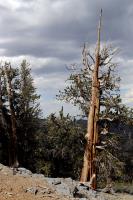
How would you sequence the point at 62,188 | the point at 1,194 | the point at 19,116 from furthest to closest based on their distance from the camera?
the point at 19,116
the point at 62,188
the point at 1,194

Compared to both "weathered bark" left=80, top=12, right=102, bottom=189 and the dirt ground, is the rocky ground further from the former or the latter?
"weathered bark" left=80, top=12, right=102, bottom=189

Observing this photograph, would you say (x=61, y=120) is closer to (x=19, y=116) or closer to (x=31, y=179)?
(x=31, y=179)

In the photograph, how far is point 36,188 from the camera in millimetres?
20344

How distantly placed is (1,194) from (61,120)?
1353 cm

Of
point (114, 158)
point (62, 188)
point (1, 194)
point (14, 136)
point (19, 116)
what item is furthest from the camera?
point (19, 116)

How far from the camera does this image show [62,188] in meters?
21.4

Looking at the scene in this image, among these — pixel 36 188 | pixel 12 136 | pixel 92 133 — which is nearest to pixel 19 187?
→ pixel 36 188

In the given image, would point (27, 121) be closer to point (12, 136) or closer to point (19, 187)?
point (12, 136)

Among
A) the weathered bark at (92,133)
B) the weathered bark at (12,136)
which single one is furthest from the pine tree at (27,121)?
the weathered bark at (92,133)

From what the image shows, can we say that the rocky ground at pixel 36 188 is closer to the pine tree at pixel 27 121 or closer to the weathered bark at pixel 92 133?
the weathered bark at pixel 92 133

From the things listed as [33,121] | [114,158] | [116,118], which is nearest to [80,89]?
[116,118]

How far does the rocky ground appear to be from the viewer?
763 inches

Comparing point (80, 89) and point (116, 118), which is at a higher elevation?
point (80, 89)

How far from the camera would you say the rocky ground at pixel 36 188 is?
19.4m
